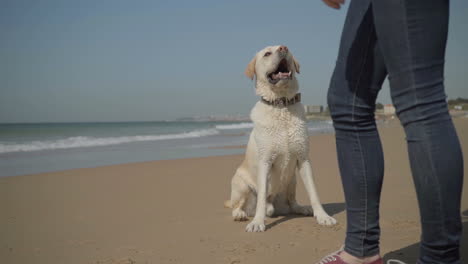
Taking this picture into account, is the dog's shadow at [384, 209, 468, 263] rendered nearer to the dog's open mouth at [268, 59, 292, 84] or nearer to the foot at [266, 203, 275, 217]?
the foot at [266, 203, 275, 217]

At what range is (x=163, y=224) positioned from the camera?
3244 millimetres

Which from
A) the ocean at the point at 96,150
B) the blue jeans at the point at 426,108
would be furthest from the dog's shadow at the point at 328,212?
the ocean at the point at 96,150

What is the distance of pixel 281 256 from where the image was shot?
7.38ft

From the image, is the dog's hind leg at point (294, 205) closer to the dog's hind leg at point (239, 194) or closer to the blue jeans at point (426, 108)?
the dog's hind leg at point (239, 194)

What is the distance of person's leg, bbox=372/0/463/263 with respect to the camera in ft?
4.00

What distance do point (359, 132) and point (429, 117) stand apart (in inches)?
16.8

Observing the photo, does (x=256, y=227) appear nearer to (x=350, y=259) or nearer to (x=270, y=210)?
(x=270, y=210)

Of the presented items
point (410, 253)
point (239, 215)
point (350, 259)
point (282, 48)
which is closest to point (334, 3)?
point (350, 259)

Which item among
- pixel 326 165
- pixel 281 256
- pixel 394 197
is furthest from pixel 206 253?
pixel 326 165

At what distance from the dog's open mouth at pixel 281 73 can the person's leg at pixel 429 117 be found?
1.94 meters

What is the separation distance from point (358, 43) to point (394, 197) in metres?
2.84

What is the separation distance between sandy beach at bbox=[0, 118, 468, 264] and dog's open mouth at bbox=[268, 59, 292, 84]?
128 cm

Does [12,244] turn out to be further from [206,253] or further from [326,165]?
[326,165]

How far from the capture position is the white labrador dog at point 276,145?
126 inches
